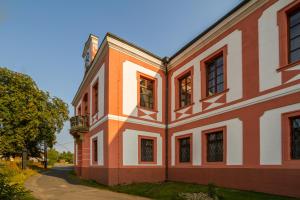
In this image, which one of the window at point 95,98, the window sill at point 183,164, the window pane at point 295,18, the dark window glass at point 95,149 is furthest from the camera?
the window at point 95,98

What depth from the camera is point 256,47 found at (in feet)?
36.9

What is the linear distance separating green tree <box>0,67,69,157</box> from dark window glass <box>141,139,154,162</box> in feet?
47.5

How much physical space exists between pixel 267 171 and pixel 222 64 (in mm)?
5506

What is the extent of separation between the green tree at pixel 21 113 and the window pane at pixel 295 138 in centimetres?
2282

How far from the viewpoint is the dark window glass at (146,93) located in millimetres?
16680

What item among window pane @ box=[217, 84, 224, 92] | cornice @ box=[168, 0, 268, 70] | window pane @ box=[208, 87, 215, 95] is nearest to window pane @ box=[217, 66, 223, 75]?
window pane @ box=[217, 84, 224, 92]

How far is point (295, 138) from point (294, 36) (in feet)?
12.0

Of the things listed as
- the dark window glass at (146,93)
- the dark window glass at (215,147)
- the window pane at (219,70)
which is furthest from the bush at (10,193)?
the dark window glass at (146,93)

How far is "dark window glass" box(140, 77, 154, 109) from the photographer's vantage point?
16.7 metres

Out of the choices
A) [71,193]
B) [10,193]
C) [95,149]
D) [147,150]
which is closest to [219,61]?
[147,150]

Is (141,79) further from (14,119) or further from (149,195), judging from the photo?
(14,119)

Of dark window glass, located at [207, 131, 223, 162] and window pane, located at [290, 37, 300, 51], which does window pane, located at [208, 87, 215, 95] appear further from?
window pane, located at [290, 37, 300, 51]

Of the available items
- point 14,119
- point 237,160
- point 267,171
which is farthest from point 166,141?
point 14,119

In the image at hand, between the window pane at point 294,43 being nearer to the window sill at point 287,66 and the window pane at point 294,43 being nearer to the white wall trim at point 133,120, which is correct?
the window sill at point 287,66
